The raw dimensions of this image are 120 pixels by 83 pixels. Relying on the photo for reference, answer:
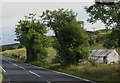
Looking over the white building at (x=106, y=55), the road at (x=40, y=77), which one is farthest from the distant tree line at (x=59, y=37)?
the white building at (x=106, y=55)

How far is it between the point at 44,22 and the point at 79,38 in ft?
97.2

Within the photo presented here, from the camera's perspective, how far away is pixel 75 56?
147 feet

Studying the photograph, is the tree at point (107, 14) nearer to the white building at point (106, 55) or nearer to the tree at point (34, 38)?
the tree at point (34, 38)

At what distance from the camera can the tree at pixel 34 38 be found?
7281 cm

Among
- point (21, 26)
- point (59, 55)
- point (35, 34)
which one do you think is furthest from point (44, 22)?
point (59, 55)

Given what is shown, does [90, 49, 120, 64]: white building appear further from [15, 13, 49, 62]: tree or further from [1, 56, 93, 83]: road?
[1, 56, 93, 83]: road

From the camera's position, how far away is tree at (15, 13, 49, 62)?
72.8m

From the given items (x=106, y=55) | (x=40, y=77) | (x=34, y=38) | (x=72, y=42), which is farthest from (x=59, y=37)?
(x=106, y=55)

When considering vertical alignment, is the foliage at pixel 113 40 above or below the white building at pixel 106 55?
above

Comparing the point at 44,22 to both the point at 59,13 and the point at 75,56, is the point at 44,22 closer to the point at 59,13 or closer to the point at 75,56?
the point at 59,13

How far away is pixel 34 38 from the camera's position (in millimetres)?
77188

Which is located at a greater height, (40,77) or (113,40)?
(113,40)

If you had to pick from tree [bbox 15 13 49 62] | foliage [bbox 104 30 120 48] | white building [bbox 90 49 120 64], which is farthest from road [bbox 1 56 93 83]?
white building [bbox 90 49 120 64]

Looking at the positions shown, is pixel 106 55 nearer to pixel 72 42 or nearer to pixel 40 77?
pixel 72 42
